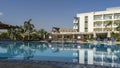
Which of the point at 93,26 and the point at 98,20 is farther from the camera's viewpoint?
the point at 93,26

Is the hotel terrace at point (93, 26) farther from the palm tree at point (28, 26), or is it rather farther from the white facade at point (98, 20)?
the palm tree at point (28, 26)

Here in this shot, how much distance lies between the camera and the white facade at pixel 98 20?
193ft

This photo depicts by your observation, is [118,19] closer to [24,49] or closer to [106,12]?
[106,12]

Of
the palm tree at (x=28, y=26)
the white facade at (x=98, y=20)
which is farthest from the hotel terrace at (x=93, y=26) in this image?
the palm tree at (x=28, y=26)

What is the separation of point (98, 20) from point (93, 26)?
214 centimetres

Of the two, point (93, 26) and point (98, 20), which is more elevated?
point (98, 20)

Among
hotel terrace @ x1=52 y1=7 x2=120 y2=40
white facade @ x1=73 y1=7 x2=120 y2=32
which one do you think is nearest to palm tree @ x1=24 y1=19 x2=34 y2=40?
hotel terrace @ x1=52 y1=7 x2=120 y2=40

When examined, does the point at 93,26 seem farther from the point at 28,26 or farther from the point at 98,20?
the point at 28,26

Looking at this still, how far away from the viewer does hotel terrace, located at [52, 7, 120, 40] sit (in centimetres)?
5778

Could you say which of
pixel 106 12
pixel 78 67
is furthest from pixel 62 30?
pixel 78 67

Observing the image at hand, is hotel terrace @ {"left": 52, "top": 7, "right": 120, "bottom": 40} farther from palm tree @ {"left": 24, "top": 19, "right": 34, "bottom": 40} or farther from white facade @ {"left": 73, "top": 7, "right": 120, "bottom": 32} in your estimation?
palm tree @ {"left": 24, "top": 19, "right": 34, "bottom": 40}

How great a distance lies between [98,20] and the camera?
205 feet

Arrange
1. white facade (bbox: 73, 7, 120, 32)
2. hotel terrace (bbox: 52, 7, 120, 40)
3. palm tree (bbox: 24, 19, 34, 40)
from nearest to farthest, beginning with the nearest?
1. hotel terrace (bbox: 52, 7, 120, 40)
2. white facade (bbox: 73, 7, 120, 32)
3. palm tree (bbox: 24, 19, 34, 40)

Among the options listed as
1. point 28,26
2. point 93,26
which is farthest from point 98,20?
point 28,26
